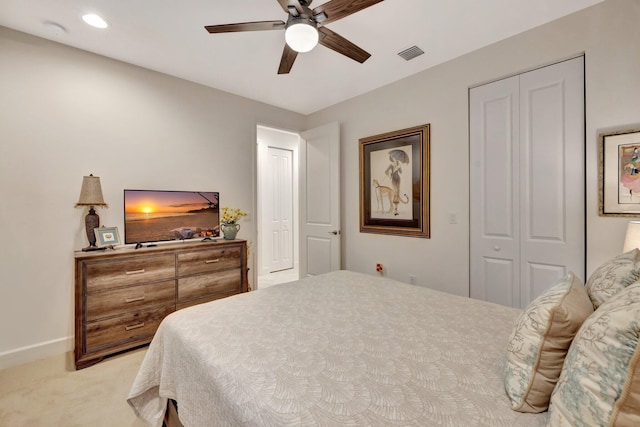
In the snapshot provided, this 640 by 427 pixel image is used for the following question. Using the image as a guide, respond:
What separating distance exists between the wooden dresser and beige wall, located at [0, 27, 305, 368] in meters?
0.44

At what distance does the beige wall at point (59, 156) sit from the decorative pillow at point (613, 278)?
3443mm

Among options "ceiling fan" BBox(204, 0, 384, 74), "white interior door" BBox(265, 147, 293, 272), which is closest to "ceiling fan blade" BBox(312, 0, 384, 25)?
"ceiling fan" BBox(204, 0, 384, 74)

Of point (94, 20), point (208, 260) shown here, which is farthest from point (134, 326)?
point (94, 20)

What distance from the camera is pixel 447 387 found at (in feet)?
2.96

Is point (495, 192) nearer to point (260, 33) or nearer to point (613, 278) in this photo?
point (613, 278)

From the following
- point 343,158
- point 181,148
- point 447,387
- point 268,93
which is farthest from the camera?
point 343,158

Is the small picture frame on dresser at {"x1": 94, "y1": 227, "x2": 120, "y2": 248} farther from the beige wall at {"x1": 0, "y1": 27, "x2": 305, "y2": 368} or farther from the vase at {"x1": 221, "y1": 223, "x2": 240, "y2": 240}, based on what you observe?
the vase at {"x1": 221, "y1": 223, "x2": 240, "y2": 240}

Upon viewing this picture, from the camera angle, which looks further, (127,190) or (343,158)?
(343,158)

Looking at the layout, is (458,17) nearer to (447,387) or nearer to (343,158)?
(343,158)

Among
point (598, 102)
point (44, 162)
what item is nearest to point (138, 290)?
point (44, 162)

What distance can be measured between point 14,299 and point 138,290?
36.6 inches

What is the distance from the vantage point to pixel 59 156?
2.49m

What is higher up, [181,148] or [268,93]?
[268,93]

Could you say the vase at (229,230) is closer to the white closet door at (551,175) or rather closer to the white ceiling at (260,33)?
the white ceiling at (260,33)
